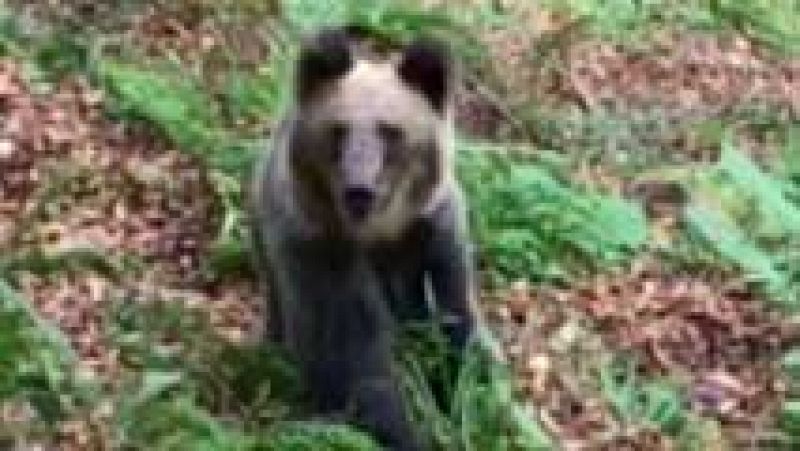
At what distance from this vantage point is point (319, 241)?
18.8 ft

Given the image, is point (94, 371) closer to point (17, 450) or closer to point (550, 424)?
point (17, 450)

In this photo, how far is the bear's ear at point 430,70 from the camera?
18.7ft

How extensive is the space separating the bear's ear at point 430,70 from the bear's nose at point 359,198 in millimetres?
510

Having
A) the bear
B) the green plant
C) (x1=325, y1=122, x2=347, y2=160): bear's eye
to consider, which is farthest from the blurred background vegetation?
(x1=325, y1=122, x2=347, y2=160): bear's eye

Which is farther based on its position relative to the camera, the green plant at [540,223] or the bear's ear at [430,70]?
the green plant at [540,223]

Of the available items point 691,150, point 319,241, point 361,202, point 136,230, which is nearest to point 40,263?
point 136,230

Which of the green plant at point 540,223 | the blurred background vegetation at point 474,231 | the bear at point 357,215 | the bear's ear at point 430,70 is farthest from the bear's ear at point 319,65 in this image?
the green plant at point 540,223

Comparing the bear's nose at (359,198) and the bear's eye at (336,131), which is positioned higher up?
the bear's eye at (336,131)

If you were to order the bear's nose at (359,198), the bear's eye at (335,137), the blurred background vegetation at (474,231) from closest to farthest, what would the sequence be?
1. the bear's nose at (359,198)
2. the bear's eye at (335,137)
3. the blurred background vegetation at (474,231)

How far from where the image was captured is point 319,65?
5.65 m

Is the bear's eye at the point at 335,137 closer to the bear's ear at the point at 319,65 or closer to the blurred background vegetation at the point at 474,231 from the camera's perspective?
the bear's ear at the point at 319,65

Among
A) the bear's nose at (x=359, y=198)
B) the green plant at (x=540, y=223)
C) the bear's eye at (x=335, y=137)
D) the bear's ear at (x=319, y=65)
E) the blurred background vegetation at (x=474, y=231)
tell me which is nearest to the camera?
the bear's nose at (x=359, y=198)

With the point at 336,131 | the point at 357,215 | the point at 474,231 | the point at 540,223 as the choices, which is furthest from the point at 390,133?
the point at 540,223

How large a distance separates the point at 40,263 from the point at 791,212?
3.10 meters
